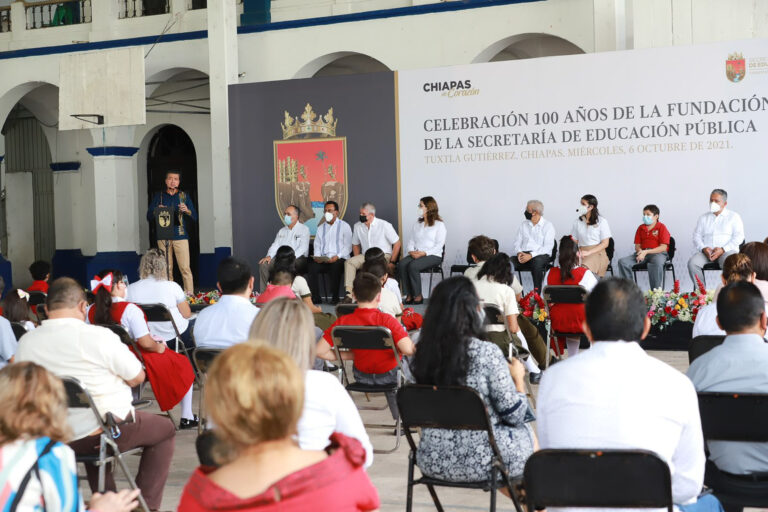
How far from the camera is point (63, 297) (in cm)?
414

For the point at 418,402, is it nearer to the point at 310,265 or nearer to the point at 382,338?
the point at 382,338

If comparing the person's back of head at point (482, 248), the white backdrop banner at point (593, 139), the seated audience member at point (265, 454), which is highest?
the white backdrop banner at point (593, 139)

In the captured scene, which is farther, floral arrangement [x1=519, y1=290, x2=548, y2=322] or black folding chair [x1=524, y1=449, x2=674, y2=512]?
floral arrangement [x1=519, y1=290, x2=548, y2=322]

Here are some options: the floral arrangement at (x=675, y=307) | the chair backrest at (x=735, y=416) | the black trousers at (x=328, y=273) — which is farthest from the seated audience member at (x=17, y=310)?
the black trousers at (x=328, y=273)

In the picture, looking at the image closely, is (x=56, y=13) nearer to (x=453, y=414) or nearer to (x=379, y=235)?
(x=379, y=235)

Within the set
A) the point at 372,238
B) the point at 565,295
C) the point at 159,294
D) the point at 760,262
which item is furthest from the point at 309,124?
the point at 760,262

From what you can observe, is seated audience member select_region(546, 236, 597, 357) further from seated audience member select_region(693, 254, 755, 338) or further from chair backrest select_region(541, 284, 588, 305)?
seated audience member select_region(693, 254, 755, 338)

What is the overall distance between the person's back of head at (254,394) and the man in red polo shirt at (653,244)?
368 inches

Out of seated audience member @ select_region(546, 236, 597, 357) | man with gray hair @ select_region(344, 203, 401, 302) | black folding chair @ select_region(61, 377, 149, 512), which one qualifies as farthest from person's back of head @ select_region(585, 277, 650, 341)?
man with gray hair @ select_region(344, 203, 401, 302)

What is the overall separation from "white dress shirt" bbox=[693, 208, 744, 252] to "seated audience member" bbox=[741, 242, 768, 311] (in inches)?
200

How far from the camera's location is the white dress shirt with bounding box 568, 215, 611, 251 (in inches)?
433

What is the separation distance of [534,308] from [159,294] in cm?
375

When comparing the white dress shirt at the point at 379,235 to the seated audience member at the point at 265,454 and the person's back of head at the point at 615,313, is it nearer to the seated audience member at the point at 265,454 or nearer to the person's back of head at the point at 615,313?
the person's back of head at the point at 615,313

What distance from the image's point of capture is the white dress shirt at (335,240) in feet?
40.2
